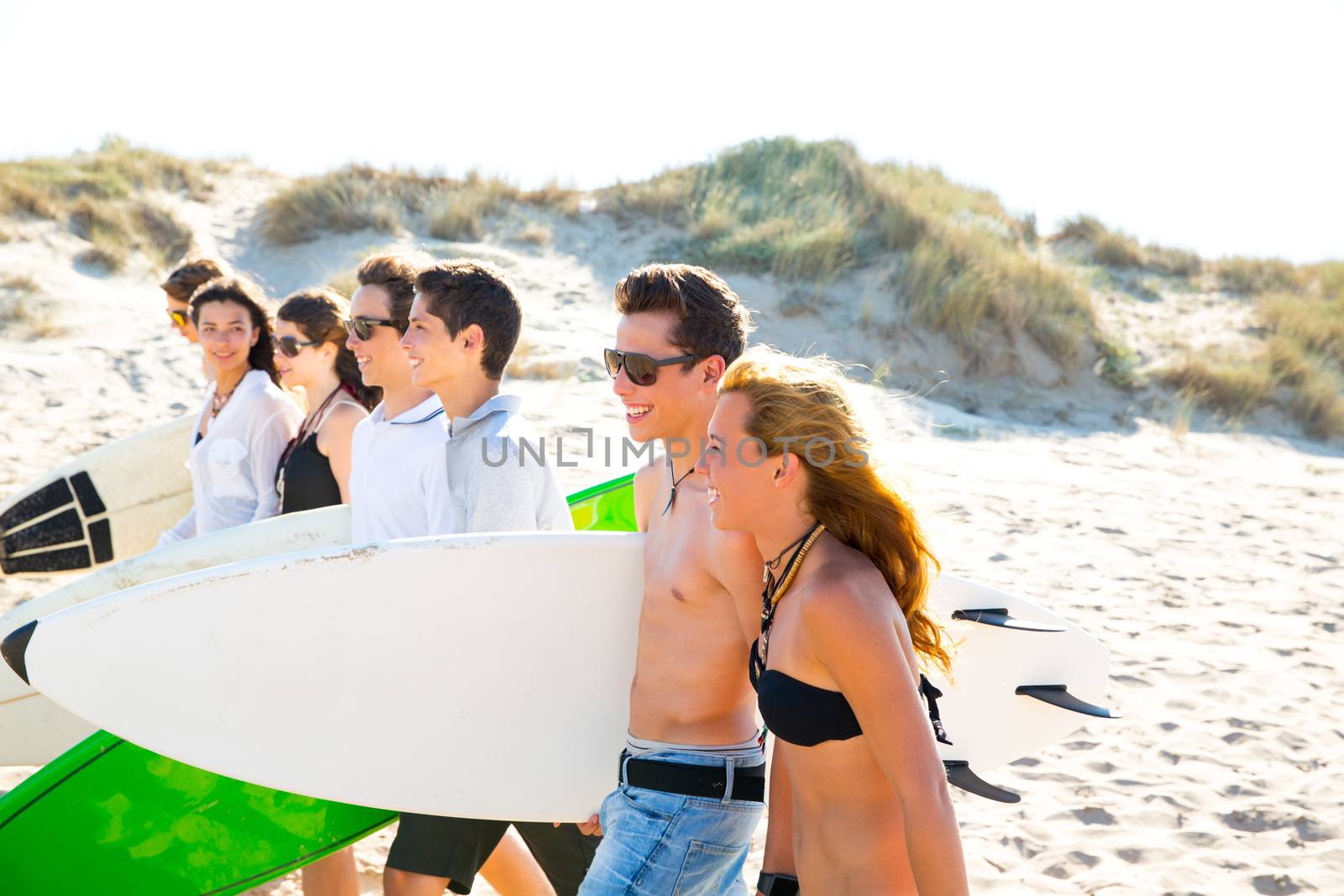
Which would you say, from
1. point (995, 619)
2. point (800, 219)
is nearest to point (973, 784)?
point (995, 619)

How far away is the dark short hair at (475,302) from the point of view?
2.69 meters

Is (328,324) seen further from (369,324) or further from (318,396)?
(369,324)

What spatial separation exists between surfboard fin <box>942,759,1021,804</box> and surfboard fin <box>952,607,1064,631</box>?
38 cm

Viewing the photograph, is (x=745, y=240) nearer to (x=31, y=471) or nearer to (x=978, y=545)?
(x=978, y=545)

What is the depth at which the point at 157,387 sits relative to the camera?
9.06m

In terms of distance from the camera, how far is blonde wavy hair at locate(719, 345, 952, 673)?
5.94 feet

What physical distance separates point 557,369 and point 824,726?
8217 mm

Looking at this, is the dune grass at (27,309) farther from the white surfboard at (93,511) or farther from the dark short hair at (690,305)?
the dark short hair at (690,305)

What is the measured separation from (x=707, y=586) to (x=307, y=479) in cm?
192

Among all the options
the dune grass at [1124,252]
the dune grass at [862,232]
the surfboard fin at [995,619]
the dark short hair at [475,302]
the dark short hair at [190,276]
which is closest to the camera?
the dark short hair at [475,302]

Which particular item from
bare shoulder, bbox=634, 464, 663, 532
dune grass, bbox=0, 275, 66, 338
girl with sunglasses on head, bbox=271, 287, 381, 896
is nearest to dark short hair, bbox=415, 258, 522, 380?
bare shoulder, bbox=634, 464, 663, 532

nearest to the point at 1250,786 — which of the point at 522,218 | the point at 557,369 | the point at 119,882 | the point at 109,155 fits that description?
the point at 119,882

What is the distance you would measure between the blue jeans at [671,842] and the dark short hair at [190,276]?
3.32 metres

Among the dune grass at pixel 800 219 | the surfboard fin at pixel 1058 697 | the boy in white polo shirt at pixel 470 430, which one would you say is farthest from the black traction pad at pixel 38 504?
the dune grass at pixel 800 219
